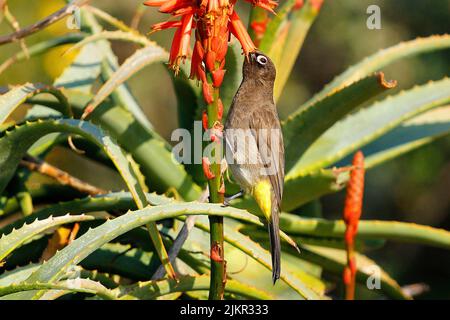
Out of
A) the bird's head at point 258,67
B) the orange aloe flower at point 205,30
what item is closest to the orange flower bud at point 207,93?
the orange aloe flower at point 205,30

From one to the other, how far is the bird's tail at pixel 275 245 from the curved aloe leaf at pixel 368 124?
0.45 m

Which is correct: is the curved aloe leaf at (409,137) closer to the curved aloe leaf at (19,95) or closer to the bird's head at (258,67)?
the bird's head at (258,67)

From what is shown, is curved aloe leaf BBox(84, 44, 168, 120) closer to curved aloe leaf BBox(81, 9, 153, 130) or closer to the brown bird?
the brown bird

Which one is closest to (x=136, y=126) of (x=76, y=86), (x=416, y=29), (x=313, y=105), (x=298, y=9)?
(x=76, y=86)

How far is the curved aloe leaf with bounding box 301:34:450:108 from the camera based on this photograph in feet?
8.76

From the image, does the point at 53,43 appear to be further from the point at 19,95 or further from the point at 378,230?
the point at 378,230

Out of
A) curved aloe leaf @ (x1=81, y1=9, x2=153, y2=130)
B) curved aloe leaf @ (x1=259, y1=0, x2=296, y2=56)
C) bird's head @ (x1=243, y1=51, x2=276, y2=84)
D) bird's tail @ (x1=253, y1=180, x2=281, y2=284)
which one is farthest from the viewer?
curved aloe leaf @ (x1=81, y1=9, x2=153, y2=130)

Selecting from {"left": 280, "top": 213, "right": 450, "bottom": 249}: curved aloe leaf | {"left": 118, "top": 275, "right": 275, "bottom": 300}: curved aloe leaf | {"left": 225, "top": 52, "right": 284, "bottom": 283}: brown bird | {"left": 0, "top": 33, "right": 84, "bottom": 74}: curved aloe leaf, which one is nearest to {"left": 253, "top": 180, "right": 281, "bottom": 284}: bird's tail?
{"left": 225, "top": 52, "right": 284, "bottom": 283}: brown bird

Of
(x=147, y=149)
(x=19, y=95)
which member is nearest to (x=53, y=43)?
(x=147, y=149)

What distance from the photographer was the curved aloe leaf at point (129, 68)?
6.79ft

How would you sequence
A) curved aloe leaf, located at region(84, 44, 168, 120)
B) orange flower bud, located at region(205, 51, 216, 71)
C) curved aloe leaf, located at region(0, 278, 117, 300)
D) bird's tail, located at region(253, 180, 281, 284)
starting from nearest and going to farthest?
curved aloe leaf, located at region(0, 278, 117, 300)
orange flower bud, located at region(205, 51, 216, 71)
bird's tail, located at region(253, 180, 281, 284)
curved aloe leaf, located at region(84, 44, 168, 120)

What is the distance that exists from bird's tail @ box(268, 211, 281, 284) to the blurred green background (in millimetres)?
4537

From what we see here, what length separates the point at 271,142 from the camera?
2209 mm

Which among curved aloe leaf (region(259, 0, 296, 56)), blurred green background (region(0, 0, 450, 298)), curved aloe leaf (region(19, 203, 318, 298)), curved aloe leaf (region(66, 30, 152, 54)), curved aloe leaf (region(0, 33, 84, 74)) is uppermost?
blurred green background (region(0, 0, 450, 298))
